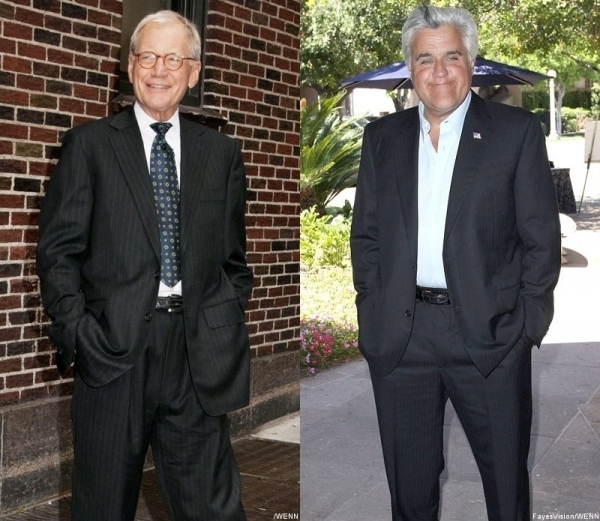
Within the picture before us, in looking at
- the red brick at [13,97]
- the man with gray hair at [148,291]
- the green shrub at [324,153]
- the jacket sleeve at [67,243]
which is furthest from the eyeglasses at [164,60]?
the green shrub at [324,153]

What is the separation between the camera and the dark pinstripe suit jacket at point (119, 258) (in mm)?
3035

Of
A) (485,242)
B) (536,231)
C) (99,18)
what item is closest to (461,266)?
(485,242)

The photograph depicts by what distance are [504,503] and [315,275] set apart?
9.78 metres

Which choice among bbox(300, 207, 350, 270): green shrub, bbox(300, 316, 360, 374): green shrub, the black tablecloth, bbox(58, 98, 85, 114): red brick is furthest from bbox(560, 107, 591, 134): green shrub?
bbox(58, 98, 85, 114): red brick

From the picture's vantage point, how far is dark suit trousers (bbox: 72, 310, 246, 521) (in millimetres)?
3113

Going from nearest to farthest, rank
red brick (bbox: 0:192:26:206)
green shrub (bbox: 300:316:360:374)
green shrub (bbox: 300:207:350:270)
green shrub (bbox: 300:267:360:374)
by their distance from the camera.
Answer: red brick (bbox: 0:192:26:206) → green shrub (bbox: 300:316:360:374) → green shrub (bbox: 300:267:360:374) → green shrub (bbox: 300:207:350:270)

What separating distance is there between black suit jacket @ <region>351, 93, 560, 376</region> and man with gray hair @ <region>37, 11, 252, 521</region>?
0.58 meters

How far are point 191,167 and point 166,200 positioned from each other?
148mm

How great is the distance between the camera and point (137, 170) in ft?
10.2

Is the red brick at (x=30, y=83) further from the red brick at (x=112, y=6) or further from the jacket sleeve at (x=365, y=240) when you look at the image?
the jacket sleeve at (x=365, y=240)

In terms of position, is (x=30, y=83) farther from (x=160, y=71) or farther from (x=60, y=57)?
(x=160, y=71)

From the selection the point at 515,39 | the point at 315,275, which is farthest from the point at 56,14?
the point at 515,39

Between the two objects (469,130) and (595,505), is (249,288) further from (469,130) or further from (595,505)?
(595,505)

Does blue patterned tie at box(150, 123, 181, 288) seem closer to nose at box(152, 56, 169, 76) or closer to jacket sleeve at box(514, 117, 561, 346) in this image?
nose at box(152, 56, 169, 76)
